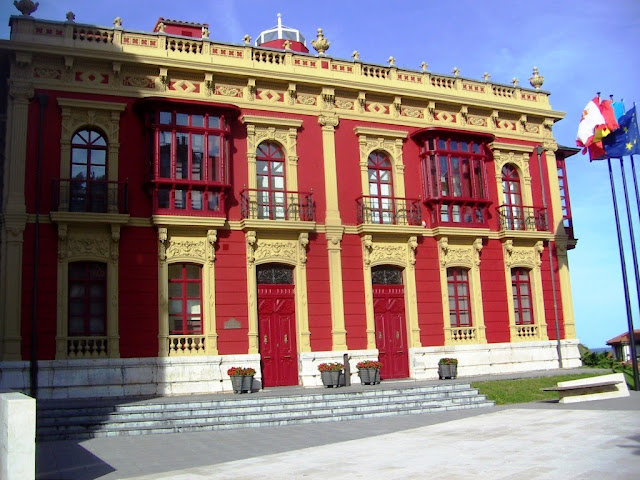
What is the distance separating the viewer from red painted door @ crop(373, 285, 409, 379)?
21359 mm

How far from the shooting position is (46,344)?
1731cm

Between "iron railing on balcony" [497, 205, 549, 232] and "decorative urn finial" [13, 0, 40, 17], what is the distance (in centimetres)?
1661

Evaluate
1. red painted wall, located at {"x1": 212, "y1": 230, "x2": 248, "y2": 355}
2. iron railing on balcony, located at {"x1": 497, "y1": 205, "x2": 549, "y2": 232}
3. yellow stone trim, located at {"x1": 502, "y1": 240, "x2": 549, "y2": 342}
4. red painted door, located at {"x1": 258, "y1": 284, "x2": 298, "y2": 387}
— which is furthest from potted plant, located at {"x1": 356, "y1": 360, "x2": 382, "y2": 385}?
iron railing on balcony, located at {"x1": 497, "y1": 205, "x2": 549, "y2": 232}

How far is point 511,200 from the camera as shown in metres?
24.9

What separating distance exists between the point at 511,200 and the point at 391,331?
746cm

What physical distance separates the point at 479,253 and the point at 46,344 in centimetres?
1442

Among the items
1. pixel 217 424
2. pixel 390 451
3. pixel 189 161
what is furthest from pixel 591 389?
pixel 189 161

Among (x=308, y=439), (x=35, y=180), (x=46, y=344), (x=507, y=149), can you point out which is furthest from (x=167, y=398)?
(x=507, y=149)

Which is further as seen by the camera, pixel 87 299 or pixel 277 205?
pixel 277 205

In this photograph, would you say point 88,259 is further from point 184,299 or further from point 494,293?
point 494,293

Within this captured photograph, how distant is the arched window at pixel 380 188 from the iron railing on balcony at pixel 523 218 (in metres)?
4.41

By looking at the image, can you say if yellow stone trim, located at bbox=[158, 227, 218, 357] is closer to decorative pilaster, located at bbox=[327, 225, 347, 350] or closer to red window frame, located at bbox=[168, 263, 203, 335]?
red window frame, located at bbox=[168, 263, 203, 335]

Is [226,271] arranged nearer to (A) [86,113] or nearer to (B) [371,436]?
(A) [86,113]

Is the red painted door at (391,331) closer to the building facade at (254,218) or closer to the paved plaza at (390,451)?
the building facade at (254,218)
